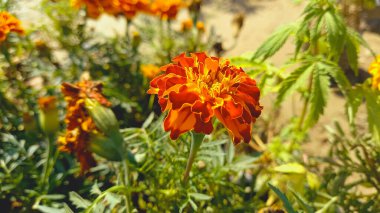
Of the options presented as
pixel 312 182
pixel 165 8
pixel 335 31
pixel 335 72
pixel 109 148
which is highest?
pixel 165 8

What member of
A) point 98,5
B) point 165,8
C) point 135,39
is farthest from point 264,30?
point 98,5

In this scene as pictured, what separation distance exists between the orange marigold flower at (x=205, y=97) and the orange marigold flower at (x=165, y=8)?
825mm

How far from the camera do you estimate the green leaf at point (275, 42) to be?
3.27ft

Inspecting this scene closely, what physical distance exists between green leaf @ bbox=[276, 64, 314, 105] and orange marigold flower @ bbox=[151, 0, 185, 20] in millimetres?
661

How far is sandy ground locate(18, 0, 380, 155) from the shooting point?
1766mm

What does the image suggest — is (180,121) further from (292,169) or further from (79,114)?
(292,169)

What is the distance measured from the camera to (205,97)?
2.14ft

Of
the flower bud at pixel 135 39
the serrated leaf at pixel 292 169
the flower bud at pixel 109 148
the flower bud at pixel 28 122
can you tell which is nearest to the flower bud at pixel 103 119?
the flower bud at pixel 109 148

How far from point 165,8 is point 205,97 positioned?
926 mm

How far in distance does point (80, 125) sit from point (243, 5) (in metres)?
2.13

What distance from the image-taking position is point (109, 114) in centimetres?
83

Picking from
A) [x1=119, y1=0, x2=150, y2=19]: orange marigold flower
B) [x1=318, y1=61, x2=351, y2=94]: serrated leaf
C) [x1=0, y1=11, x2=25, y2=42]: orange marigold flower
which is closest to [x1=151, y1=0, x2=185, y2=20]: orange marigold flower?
[x1=119, y1=0, x2=150, y2=19]: orange marigold flower

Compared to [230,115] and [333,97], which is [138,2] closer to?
[230,115]

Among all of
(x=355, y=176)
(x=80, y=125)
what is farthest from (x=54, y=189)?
(x=355, y=176)
